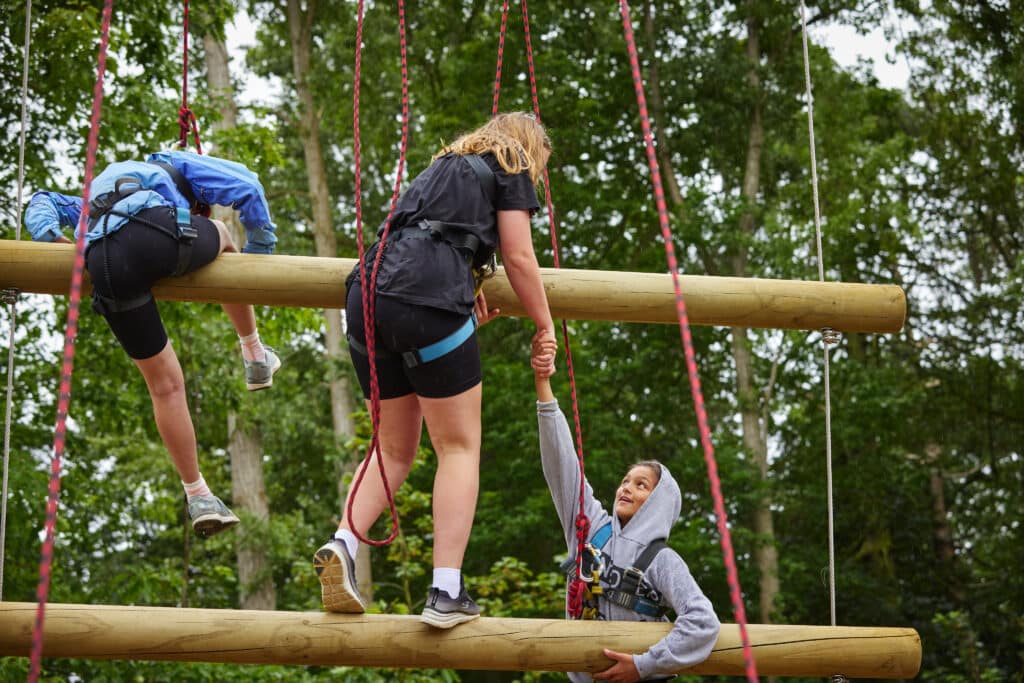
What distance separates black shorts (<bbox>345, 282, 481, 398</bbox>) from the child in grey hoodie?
0.34 metres

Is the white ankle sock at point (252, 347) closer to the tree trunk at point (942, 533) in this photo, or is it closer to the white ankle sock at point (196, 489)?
the white ankle sock at point (196, 489)

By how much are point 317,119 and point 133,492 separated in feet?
17.6

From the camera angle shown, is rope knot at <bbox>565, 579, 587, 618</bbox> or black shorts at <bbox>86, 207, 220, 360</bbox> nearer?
black shorts at <bbox>86, 207, 220, 360</bbox>

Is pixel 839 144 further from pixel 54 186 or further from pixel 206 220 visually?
pixel 206 220

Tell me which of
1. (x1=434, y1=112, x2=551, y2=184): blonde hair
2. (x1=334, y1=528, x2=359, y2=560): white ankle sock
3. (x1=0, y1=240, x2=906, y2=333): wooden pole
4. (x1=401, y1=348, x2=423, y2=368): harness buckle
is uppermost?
(x1=434, y1=112, x2=551, y2=184): blonde hair

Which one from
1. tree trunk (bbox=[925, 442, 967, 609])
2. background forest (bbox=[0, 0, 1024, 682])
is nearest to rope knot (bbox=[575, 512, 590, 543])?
background forest (bbox=[0, 0, 1024, 682])

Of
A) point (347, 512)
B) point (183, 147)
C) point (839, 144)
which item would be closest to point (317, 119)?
point (839, 144)

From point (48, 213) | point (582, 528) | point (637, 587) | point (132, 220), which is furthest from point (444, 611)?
point (48, 213)

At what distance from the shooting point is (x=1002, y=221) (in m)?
16.1

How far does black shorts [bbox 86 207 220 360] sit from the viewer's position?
Result: 358cm

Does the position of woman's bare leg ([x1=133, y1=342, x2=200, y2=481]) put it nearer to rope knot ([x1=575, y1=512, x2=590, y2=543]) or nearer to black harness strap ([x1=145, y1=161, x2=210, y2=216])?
black harness strap ([x1=145, y1=161, x2=210, y2=216])

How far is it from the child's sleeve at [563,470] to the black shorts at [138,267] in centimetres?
116

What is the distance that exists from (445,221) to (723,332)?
515 inches

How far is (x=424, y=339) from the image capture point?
10.7ft
